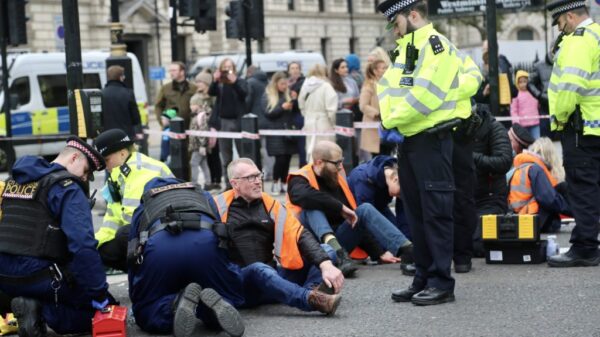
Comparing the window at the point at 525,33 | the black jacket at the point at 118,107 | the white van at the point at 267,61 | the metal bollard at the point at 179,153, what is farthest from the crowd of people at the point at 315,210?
the window at the point at 525,33

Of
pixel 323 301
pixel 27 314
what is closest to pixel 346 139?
pixel 323 301

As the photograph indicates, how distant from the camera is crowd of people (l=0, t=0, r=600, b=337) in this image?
6895mm

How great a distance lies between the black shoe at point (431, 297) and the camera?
25.0 ft

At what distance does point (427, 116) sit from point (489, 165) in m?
2.39

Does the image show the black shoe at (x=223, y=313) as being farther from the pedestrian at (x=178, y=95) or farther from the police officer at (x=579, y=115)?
the pedestrian at (x=178, y=95)

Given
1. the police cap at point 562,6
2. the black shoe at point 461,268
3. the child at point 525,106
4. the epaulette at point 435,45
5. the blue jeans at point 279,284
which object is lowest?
the black shoe at point 461,268

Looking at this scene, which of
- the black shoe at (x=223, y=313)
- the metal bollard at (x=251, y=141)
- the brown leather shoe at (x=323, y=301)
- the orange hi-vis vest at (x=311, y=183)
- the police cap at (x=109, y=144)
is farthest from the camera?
the metal bollard at (x=251, y=141)

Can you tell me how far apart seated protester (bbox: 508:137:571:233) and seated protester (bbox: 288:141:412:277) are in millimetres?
1981

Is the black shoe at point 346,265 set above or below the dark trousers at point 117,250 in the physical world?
below

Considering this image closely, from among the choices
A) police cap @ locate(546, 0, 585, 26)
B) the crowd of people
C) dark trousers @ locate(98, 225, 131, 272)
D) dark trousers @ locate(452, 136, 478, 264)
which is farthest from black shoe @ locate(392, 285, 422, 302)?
police cap @ locate(546, 0, 585, 26)

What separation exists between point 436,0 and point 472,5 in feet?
7.58

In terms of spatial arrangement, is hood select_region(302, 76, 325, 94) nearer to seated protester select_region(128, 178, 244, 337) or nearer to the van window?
seated protester select_region(128, 178, 244, 337)

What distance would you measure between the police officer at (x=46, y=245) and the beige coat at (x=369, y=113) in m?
8.94

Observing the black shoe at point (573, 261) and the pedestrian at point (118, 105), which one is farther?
the pedestrian at point (118, 105)
